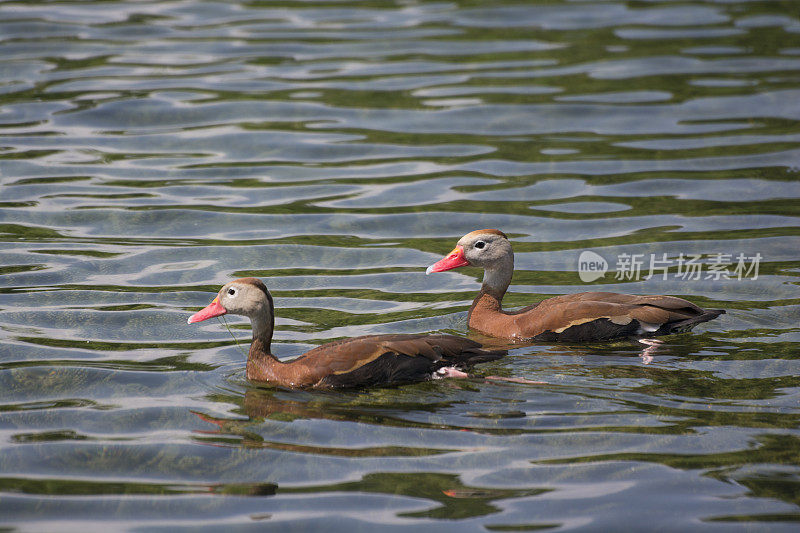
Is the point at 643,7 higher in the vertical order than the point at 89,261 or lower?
higher

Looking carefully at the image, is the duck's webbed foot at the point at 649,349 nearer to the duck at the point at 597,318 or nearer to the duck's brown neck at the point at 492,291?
the duck at the point at 597,318

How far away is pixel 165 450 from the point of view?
673 centimetres

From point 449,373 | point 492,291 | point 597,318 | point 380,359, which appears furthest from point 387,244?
point 380,359

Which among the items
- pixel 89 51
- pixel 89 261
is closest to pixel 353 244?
pixel 89 261

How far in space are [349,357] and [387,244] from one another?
13.2 ft

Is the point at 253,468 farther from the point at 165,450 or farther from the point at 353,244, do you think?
the point at 353,244

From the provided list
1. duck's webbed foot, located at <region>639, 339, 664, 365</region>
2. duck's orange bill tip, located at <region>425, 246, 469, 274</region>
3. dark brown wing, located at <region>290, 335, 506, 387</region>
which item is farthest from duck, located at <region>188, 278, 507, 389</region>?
duck's orange bill tip, located at <region>425, 246, 469, 274</region>

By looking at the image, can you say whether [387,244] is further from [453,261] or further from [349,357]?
[349,357]

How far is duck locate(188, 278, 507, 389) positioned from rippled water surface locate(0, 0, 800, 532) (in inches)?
5.6

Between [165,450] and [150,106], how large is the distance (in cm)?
1012

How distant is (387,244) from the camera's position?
11453 mm

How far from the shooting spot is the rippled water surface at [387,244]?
6.28 meters

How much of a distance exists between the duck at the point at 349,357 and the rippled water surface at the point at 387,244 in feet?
0.46

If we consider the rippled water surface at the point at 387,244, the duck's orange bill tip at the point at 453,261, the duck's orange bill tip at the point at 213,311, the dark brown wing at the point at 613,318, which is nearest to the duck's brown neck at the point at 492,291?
the duck's orange bill tip at the point at 453,261
